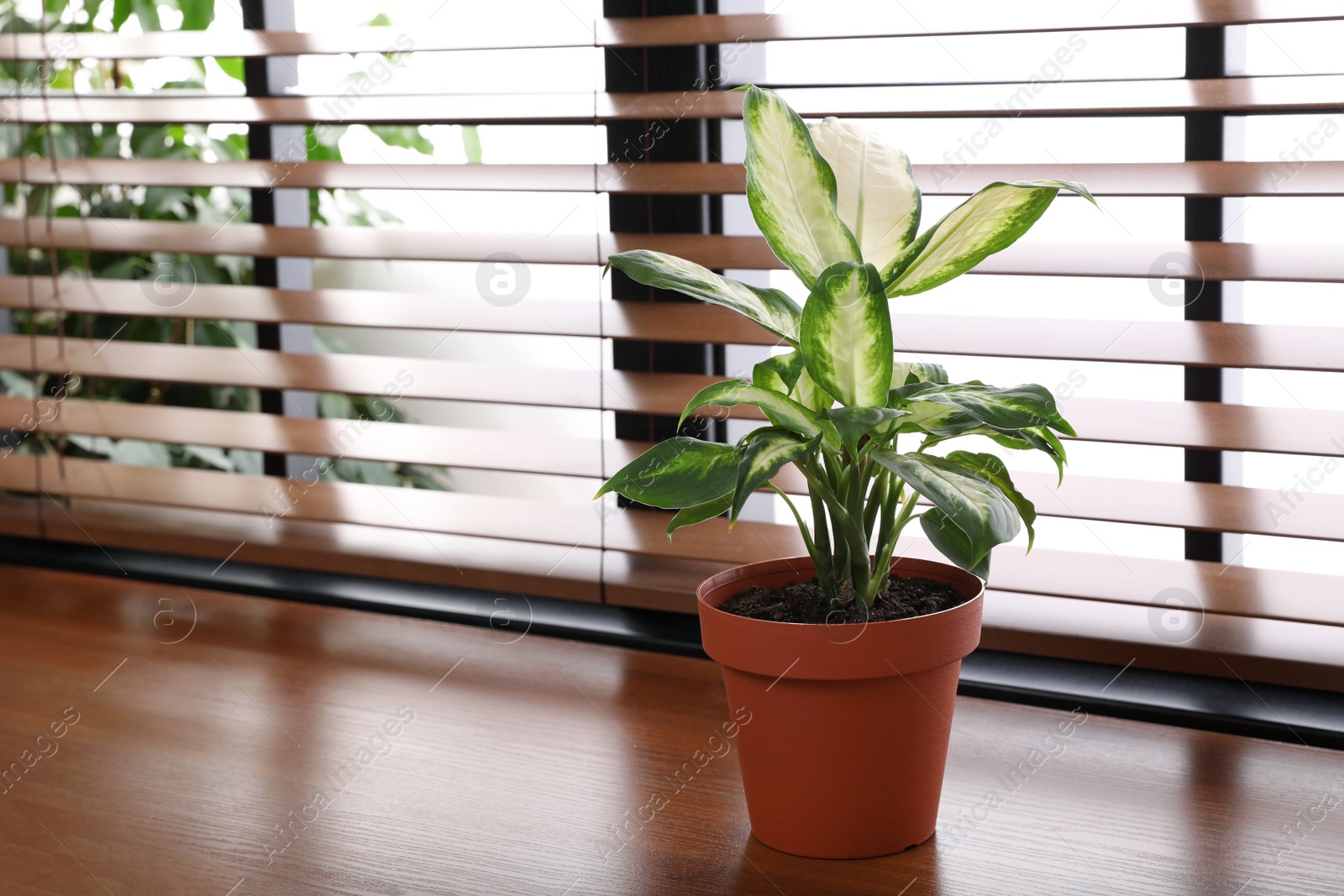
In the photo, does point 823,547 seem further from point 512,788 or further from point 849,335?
point 512,788

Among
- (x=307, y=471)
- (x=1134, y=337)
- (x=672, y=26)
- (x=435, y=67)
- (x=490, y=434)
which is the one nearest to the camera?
(x=1134, y=337)

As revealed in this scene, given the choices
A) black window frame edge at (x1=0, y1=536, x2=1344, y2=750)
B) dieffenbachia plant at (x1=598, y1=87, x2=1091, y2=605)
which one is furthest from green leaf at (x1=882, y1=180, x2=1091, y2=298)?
black window frame edge at (x1=0, y1=536, x2=1344, y2=750)

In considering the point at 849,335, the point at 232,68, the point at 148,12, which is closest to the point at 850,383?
the point at 849,335

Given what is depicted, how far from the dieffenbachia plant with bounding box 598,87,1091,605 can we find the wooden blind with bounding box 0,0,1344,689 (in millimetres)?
311

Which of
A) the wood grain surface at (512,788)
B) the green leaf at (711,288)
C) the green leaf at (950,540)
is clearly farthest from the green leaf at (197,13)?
the green leaf at (950,540)

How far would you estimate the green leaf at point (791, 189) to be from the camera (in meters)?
0.76

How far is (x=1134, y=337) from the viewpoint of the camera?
104 centimetres

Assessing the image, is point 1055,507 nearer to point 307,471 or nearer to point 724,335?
point 724,335

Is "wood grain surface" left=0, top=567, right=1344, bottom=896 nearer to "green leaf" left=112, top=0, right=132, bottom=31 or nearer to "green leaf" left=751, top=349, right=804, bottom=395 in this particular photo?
"green leaf" left=751, top=349, right=804, bottom=395

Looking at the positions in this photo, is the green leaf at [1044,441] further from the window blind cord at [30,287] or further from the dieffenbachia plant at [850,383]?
the window blind cord at [30,287]

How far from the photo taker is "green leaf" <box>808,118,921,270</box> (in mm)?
798

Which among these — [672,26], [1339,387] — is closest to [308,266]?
[672,26]

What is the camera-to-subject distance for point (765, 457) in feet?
2.36

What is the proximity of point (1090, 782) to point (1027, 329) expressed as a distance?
0.42 m
